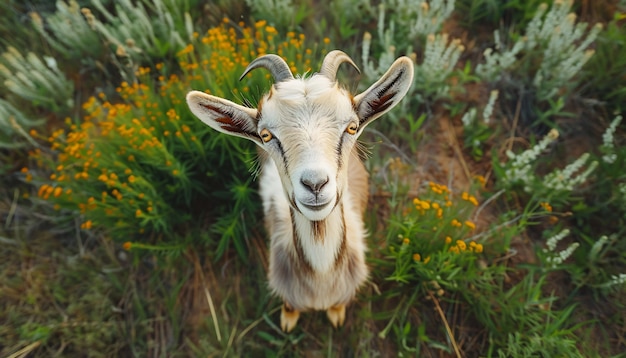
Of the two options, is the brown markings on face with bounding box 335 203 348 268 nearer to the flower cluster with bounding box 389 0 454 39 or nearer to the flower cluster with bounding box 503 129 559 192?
the flower cluster with bounding box 503 129 559 192

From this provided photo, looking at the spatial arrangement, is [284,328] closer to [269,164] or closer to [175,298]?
[175,298]

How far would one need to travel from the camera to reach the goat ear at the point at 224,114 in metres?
1.78

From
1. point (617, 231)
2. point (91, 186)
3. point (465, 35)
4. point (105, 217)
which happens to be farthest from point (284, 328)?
point (465, 35)

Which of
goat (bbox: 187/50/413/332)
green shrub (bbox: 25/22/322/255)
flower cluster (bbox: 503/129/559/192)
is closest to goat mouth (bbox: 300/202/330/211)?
goat (bbox: 187/50/413/332)

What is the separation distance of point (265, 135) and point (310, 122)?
244 mm

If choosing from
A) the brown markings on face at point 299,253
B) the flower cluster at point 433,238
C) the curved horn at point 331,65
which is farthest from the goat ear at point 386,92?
the flower cluster at point 433,238

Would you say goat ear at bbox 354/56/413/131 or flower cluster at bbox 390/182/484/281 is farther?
flower cluster at bbox 390/182/484/281

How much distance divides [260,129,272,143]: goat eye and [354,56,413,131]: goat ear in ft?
1.45

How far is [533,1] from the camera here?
3367 millimetres

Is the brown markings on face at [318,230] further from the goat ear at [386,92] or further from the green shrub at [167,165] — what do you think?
the green shrub at [167,165]

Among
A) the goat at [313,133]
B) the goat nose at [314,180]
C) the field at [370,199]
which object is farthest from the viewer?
the field at [370,199]

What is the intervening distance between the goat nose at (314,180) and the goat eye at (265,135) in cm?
35

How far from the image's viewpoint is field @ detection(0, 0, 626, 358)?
2.70m

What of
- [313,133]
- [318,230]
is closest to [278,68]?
[313,133]
